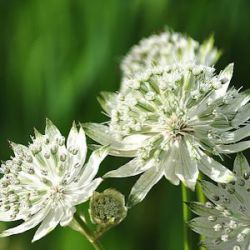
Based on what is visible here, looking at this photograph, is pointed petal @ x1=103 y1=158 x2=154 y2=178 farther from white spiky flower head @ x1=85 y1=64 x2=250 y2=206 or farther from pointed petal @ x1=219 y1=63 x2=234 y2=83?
pointed petal @ x1=219 y1=63 x2=234 y2=83

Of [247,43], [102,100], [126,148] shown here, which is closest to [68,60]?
[247,43]

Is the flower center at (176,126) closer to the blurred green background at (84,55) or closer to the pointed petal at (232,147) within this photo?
the pointed petal at (232,147)

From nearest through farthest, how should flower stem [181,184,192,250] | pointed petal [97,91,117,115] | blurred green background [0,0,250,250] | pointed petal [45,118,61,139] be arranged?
flower stem [181,184,192,250] → pointed petal [45,118,61,139] → pointed petal [97,91,117,115] → blurred green background [0,0,250,250]

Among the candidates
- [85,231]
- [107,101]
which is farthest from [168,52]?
[85,231]

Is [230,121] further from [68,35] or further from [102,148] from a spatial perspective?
[68,35]

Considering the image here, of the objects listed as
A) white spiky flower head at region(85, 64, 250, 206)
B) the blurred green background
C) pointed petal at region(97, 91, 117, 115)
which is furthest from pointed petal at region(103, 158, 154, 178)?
the blurred green background

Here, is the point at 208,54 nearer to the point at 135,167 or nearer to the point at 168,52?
the point at 168,52
